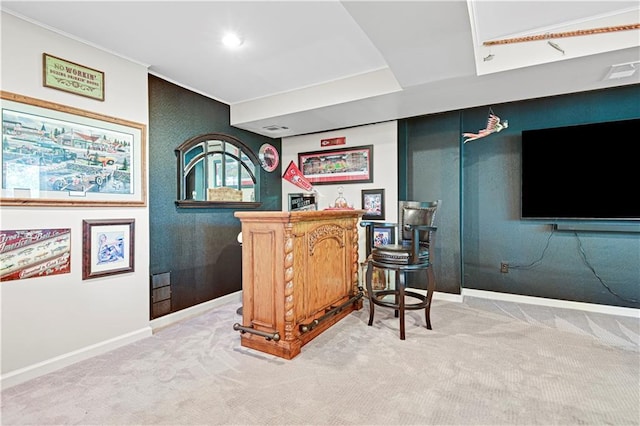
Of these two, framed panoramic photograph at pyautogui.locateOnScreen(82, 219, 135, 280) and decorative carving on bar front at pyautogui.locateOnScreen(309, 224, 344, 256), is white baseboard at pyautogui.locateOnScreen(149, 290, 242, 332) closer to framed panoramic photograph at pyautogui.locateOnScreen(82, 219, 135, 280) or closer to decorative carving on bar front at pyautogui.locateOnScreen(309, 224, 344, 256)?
framed panoramic photograph at pyautogui.locateOnScreen(82, 219, 135, 280)

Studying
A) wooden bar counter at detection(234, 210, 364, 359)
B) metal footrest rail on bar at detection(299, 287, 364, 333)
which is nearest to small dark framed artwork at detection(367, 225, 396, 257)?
metal footrest rail on bar at detection(299, 287, 364, 333)

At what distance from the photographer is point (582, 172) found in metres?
3.41

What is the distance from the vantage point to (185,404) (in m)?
1.85

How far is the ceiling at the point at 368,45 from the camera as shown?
6.79 feet

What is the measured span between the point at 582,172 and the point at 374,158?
2.41 m

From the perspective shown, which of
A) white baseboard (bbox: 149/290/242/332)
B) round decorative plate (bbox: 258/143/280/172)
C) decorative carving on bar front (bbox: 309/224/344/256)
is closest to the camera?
decorative carving on bar front (bbox: 309/224/344/256)

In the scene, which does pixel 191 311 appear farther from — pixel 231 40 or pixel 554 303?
pixel 554 303

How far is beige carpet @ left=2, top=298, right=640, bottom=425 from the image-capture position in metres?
1.74

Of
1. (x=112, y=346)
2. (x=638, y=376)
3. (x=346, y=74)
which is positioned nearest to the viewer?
(x=638, y=376)

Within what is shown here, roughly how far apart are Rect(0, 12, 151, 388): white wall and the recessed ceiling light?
0.99 m

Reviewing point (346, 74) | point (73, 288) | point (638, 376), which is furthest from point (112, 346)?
point (638, 376)

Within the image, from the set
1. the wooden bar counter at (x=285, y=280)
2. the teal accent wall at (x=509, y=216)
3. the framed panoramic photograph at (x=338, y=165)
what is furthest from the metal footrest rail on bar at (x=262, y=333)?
the framed panoramic photograph at (x=338, y=165)

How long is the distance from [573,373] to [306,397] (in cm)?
193

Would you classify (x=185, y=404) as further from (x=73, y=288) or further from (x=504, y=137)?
(x=504, y=137)
